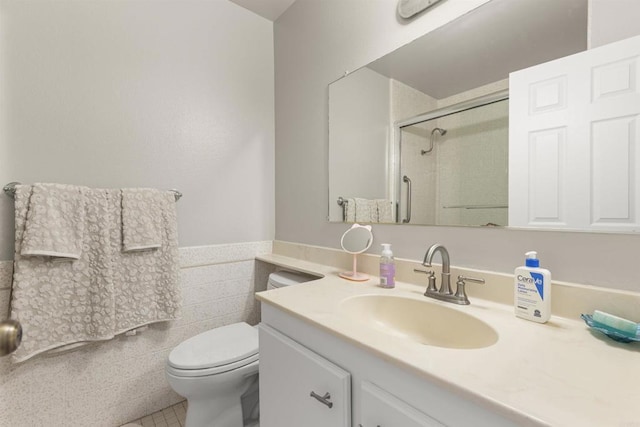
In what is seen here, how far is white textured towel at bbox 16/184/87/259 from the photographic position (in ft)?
3.62

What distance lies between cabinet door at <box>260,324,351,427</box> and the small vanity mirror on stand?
44 cm

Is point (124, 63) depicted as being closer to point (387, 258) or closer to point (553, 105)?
point (387, 258)

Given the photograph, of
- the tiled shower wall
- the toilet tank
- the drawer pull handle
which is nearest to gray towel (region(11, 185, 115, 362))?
the tiled shower wall

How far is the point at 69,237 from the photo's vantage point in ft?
3.90

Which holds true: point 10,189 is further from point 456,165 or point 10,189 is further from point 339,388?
point 456,165

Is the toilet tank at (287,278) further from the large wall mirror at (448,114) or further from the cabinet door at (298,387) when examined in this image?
the cabinet door at (298,387)

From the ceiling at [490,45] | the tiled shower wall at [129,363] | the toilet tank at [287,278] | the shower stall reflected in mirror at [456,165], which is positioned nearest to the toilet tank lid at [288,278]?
the toilet tank at [287,278]

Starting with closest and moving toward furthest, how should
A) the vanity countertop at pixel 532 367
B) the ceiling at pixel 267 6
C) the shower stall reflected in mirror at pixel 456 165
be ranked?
the vanity countertop at pixel 532 367 → the shower stall reflected in mirror at pixel 456 165 → the ceiling at pixel 267 6

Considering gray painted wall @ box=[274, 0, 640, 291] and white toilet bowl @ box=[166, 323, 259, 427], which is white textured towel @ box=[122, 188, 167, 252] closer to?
white toilet bowl @ box=[166, 323, 259, 427]

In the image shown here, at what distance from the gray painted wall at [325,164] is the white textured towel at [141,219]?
0.72 meters

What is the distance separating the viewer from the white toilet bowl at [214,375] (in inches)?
43.6

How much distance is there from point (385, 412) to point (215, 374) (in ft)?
2.63

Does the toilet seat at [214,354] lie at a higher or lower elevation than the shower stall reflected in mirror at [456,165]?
lower

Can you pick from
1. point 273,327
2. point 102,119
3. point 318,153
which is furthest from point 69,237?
point 318,153
